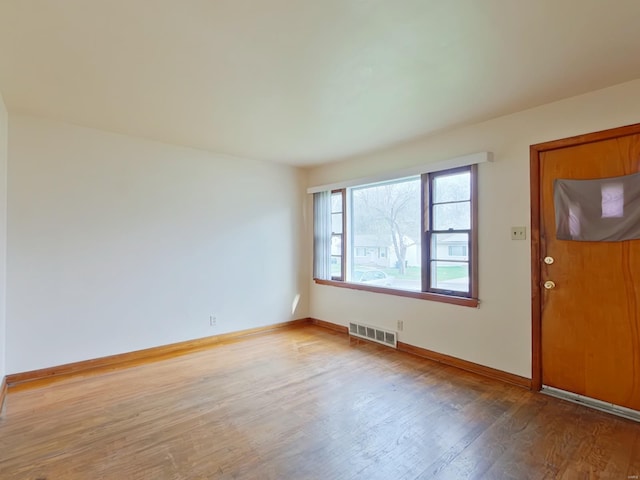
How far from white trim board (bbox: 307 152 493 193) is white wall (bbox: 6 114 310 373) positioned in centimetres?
93

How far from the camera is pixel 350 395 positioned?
9.24ft

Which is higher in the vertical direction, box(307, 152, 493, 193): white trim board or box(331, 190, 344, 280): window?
box(307, 152, 493, 193): white trim board

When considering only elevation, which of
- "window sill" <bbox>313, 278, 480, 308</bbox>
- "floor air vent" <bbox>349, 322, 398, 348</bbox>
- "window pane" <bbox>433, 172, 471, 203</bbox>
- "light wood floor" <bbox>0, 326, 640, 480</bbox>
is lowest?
"light wood floor" <bbox>0, 326, 640, 480</bbox>

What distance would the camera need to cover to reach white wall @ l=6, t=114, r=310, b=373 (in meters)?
3.12

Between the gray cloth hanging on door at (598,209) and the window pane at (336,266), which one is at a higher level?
the gray cloth hanging on door at (598,209)

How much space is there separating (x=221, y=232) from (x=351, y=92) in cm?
261

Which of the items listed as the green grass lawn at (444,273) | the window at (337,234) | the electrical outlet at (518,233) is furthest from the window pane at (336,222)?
the electrical outlet at (518,233)

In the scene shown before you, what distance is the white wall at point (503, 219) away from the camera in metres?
2.66

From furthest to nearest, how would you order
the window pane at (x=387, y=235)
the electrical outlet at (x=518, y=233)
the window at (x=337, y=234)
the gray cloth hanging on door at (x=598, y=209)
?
the window at (x=337, y=234) → the window pane at (x=387, y=235) → the electrical outlet at (x=518, y=233) → the gray cloth hanging on door at (x=598, y=209)

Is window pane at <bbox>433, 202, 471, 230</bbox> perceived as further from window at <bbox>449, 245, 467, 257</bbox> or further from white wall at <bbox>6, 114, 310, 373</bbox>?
white wall at <bbox>6, 114, 310, 373</bbox>

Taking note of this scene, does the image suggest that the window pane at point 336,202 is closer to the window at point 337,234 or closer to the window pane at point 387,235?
the window at point 337,234

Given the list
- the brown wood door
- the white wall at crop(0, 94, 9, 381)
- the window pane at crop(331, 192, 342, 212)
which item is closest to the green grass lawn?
the brown wood door

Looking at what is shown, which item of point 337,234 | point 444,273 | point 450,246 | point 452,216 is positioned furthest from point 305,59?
point 337,234

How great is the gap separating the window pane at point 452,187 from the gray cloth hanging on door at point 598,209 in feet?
2.65
